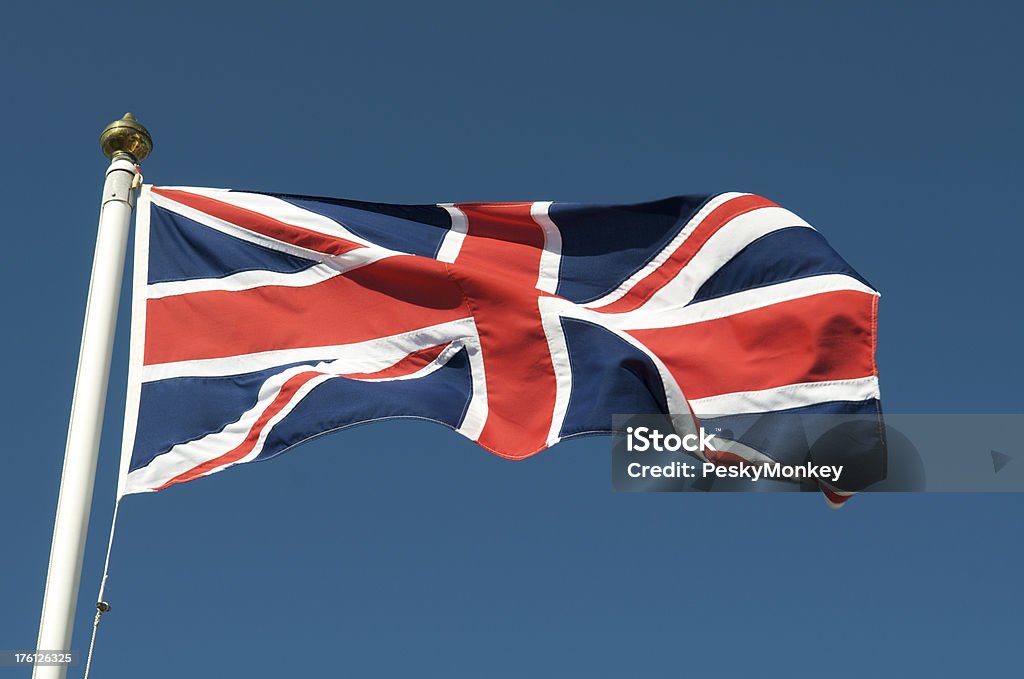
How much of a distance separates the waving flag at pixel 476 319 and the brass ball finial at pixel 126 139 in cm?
52

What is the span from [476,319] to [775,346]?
2079 mm

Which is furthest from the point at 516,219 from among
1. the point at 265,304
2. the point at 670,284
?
the point at 265,304

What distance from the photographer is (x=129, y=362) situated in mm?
9648

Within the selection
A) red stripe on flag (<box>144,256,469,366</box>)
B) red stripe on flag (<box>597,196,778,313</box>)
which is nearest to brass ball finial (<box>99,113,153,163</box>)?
red stripe on flag (<box>144,256,469,366</box>)

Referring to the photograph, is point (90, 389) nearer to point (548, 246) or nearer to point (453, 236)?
point (453, 236)

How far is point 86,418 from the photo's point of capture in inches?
332

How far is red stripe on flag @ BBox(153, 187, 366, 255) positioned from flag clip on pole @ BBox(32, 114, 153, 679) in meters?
0.60

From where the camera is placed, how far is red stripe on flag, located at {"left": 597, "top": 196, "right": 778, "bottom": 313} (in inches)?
440

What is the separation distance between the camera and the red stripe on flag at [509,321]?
1005 cm

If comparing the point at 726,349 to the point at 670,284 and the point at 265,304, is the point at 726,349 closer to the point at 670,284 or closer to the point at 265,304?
the point at 670,284

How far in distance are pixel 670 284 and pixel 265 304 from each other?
2.96 m

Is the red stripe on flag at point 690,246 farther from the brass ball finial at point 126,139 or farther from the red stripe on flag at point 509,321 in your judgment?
the brass ball finial at point 126,139

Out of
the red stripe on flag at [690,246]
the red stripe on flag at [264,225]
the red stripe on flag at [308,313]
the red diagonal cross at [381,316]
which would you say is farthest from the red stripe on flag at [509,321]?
the red stripe on flag at [264,225]

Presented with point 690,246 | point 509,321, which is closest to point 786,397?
point 690,246
